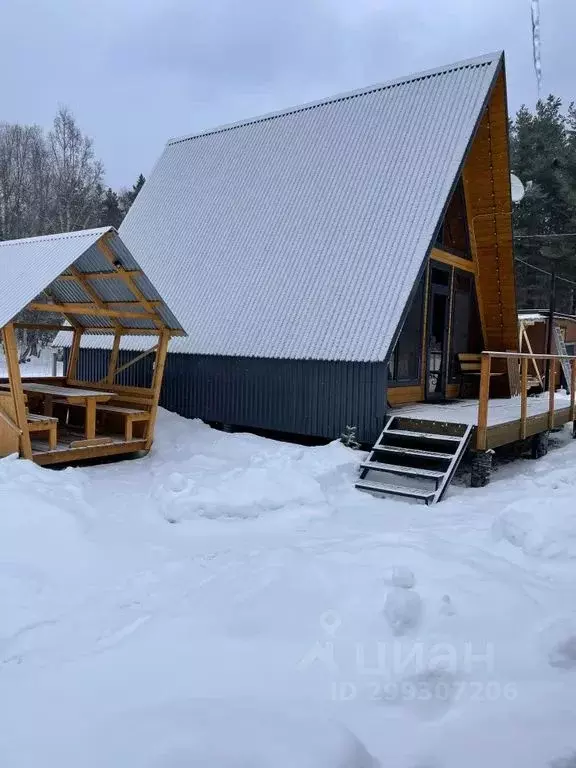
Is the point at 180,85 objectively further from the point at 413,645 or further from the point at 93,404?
the point at 413,645

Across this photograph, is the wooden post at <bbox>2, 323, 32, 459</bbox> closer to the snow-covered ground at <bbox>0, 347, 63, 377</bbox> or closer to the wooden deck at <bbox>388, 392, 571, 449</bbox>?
the wooden deck at <bbox>388, 392, 571, 449</bbox>

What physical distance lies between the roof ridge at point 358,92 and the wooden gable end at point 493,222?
0.46 metres

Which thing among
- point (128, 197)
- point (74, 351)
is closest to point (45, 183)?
point (128, 197)

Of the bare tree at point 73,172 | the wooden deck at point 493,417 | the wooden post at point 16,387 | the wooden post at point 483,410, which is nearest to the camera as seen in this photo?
the wooden post at point 16,387

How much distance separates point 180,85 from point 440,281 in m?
60.7

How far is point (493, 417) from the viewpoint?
29.3ft

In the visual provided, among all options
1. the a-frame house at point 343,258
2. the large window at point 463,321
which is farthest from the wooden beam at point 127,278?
the large window at point 463,321

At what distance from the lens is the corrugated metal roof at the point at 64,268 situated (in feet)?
23.5

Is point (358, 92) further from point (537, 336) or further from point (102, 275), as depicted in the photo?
point (537, 336)

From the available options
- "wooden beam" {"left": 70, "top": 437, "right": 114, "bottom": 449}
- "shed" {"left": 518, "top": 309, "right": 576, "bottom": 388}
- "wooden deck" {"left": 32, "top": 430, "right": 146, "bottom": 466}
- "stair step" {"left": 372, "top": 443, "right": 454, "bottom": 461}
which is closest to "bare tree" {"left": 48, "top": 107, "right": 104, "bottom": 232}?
"shed" {"left": 518, "top": 309, "right": 576, "bottom": 388}

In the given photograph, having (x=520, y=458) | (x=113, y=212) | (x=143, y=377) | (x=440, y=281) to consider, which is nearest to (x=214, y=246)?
(x=143, y=377)

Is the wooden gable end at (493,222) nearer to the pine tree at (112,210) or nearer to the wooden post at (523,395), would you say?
the wooden post at (523,395)

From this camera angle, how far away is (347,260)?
9453mm

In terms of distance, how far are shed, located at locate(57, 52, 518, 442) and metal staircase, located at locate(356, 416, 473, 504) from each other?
15.0 inches
